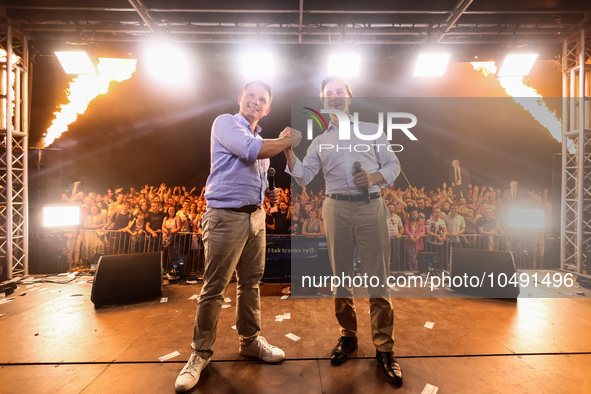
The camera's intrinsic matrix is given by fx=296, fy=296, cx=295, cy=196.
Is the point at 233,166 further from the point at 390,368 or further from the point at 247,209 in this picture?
the point at 390,368

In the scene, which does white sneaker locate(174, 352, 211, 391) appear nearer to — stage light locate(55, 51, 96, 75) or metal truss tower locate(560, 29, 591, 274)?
metal truss tower locate(560, 29, 591, 274)

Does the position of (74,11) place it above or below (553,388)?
above

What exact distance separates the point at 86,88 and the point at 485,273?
10.9 meters

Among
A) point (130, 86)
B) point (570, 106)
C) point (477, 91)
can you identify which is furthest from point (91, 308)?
point (477, 91)

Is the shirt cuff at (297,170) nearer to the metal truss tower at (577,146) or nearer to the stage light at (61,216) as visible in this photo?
the stage light at (61,216)

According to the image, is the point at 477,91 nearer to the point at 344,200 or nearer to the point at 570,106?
the point at 570,106

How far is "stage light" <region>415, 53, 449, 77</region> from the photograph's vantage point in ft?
22.8

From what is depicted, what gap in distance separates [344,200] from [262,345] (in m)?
1.47

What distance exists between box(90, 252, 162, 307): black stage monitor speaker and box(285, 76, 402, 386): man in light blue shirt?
3.20 meters

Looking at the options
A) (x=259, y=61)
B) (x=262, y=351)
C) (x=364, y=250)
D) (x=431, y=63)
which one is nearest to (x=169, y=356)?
(x=262, y=351)

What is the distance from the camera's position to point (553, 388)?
2.24 m

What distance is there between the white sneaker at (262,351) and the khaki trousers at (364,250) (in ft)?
2.08

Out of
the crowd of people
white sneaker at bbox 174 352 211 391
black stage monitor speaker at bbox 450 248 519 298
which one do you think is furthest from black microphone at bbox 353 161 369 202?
the crowd of people

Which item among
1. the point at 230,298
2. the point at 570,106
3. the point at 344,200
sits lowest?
the point at 230,298
